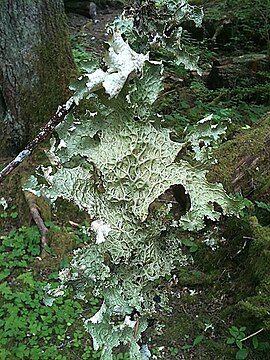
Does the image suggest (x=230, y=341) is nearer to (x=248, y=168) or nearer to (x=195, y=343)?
(x=195, y=343)

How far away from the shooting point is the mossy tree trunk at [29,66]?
10.9 ft

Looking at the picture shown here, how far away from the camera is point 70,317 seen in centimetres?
255

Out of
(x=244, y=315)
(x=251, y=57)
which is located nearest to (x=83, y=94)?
(x=244, y=315)

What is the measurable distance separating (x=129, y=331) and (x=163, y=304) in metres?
0.15

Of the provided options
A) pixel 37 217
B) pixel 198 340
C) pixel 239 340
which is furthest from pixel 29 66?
pixel 239 340

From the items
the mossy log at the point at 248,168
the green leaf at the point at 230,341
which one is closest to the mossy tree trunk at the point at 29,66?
the mossy log at the point at 248,168

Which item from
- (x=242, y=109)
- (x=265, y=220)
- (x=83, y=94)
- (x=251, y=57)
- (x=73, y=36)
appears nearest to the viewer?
(x=83, y=94)

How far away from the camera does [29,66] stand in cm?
346

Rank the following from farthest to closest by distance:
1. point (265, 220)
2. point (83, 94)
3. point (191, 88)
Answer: point (191, 88) < point (265, 220) < point (83, 94)

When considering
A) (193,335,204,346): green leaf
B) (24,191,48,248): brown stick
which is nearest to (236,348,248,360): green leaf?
(193,335,204,346): green leaf

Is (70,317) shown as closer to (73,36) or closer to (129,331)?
(129,331)

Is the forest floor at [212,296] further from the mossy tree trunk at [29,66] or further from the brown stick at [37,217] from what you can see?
the mossy tree trunk at [29,66]

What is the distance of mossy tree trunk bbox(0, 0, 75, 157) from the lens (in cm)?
332

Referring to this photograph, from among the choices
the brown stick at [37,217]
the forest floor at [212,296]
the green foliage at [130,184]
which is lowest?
the brown stick at [37,217]
